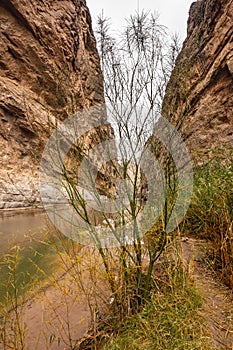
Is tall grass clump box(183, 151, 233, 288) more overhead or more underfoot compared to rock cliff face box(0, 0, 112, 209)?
more underfoot

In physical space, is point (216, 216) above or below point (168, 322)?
above

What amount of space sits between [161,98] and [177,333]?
1.57 metres

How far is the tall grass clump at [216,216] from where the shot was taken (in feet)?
6.16

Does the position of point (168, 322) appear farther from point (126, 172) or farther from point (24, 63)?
point (24, 63)

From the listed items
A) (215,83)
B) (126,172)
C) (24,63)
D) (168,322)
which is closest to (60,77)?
(126,172)

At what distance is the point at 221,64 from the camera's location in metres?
7.34

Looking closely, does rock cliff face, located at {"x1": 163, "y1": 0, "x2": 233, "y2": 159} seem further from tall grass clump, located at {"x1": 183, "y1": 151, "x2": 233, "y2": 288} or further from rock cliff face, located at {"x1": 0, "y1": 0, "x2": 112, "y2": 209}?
rock cliff face, located at {"x1": 0, "y1": 0, "x2": 112, "y2": 209}

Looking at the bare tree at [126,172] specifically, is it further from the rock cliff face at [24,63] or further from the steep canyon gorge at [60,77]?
the rock cliff face at [24,63]

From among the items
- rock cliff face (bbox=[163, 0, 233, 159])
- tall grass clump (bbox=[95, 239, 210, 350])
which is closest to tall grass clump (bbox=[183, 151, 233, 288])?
tall grass clump (bbox=[95, 239, 210, 350])

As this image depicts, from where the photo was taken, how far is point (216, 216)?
2367 millimetres

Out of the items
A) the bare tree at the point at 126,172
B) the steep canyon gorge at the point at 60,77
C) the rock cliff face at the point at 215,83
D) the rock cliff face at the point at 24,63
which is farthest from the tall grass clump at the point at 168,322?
the rock cliff face at the point at 24,63

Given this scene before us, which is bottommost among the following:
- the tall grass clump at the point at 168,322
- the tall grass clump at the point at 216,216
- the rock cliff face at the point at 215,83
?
the tall grass clump at the point at 168,322

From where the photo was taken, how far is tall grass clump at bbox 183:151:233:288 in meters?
1.88

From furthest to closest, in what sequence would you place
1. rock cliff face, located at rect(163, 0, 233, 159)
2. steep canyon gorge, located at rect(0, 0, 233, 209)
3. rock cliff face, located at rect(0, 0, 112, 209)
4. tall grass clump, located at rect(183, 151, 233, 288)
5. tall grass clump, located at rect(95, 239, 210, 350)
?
rock cliff face, located at rect(0, 0, 112, 209) → rock cliff face, located at rect(163, 0, 233, 159) → steep canyon gorge, located at rect(0, 0, 233, 209) → tall grass clump, located at rect(183, 151, 233, 288) → tall grass clump, located at rect(95, 239, 210, 350)
